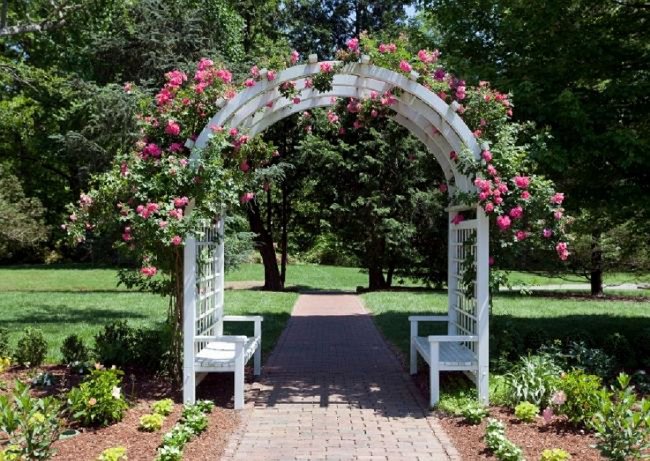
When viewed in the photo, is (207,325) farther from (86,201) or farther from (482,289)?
(482,289)

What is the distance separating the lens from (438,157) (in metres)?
8.15

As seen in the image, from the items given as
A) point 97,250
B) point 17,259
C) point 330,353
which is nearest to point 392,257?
point 97,250

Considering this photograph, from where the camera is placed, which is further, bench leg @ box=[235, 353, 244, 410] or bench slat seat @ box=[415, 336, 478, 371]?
bench slat seat @ box=[415, 336, 478, 371]

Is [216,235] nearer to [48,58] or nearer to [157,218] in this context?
[157,218]

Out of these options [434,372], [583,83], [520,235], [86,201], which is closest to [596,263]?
[583,83]

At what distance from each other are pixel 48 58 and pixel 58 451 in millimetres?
11936

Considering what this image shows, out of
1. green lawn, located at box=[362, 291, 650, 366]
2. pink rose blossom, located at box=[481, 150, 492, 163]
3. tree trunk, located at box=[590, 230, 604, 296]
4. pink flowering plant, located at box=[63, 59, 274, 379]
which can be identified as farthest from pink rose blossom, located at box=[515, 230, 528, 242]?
tree trunk, located at box=[590, 230, 604, 296]

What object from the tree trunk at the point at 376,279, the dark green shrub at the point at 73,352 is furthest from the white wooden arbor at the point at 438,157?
the tree trunk at the point at 376,279

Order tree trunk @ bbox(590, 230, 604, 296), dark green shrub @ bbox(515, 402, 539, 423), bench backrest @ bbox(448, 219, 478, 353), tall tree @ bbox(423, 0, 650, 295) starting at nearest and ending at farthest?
dark green shrub @ bbox(515, 402, 539, 423) < bench backrest @ bbox(448, 219, 478, 353) < tall tree @ bbox(423, 0, 650, 295) < tree trunk @ bbox(590, 230, 604, 296)

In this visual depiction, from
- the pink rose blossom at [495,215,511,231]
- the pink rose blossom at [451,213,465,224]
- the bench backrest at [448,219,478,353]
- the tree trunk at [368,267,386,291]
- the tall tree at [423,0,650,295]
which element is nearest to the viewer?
the pink rose blossom at [495,215,511,231]

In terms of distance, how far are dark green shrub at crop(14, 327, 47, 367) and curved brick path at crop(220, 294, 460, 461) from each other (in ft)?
8.93

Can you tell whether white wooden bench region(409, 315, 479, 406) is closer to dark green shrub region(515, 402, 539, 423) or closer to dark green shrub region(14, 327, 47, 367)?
dark green shrub region(515, 402, 539, 423)

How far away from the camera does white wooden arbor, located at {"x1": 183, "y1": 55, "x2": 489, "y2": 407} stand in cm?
657

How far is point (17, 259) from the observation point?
38719 millimetres
